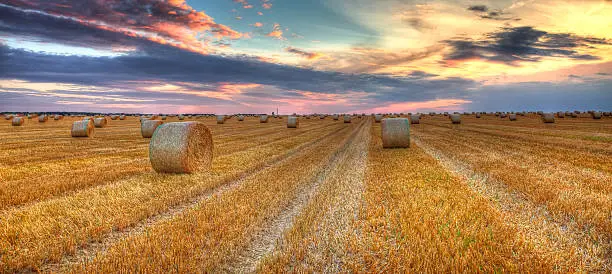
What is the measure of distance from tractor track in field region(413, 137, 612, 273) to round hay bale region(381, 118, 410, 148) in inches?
318

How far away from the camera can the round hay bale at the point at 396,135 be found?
1670 centimetres

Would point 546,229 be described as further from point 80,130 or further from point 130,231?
point 80,130

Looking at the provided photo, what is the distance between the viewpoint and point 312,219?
20.1 ft

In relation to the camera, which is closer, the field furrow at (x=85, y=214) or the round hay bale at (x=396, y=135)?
the field furrow at (x=85, y=214)

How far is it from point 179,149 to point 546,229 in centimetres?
1003

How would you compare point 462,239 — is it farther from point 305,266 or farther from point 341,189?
point 341,189

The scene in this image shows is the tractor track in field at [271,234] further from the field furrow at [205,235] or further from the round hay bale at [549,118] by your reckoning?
the round hay bale at [549,118]

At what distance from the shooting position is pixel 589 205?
255 inches

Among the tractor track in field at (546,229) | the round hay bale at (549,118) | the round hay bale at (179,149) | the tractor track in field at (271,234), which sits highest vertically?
the round hay bale at (549,118)

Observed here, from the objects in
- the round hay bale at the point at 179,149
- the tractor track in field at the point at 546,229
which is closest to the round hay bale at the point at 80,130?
the round hay bale at the point at 179,149

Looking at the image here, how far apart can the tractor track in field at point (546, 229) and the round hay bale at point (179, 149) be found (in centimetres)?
869

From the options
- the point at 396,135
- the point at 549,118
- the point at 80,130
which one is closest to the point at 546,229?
the point at 396,135

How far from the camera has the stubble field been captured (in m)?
4.39

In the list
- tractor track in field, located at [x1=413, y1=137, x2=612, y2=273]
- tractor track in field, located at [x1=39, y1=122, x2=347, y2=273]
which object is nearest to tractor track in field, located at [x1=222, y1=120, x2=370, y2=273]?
tractor track in field, located at [x1=39, y1=122, x2=347, y2=273]
